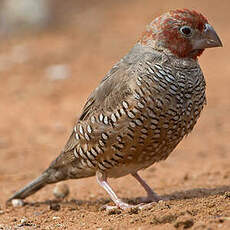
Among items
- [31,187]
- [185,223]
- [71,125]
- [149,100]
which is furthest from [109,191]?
[71,125]

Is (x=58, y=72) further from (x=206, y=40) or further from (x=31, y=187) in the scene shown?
(x=206, y=40)

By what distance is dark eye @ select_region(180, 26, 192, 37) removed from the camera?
5.18 m

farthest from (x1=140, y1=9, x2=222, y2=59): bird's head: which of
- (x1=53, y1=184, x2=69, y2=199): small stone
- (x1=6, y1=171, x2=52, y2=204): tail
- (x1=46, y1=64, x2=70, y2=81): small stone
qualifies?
(x1=46, y1=64, x2=70, y2=81): small stone

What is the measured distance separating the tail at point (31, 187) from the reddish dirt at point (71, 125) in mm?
146

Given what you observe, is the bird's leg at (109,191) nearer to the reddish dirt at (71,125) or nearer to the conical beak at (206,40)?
the reddish dirt at (71,125)

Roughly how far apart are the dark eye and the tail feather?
2353 millimetres

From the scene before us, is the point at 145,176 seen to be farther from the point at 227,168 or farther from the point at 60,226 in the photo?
the point at 60,226

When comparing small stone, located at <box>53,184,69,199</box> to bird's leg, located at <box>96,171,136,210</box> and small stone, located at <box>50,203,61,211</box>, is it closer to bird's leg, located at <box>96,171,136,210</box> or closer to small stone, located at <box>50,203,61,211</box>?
small stone, located at <box>50,203,61,211</box>

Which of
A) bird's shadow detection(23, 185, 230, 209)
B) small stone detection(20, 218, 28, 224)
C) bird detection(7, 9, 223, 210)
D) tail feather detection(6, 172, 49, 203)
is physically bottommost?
bird's shadow detection(23, 185, 230, 209)

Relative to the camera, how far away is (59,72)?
41.0ft

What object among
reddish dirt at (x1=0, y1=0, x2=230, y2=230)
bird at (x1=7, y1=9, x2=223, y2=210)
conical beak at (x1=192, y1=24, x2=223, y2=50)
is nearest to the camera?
reddish dirt at (x1=0, y1=0, x2=230, y2=230)

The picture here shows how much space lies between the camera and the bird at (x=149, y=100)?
4.97 m

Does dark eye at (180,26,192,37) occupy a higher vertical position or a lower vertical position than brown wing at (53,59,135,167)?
higher

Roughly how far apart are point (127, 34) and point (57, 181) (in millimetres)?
10326
